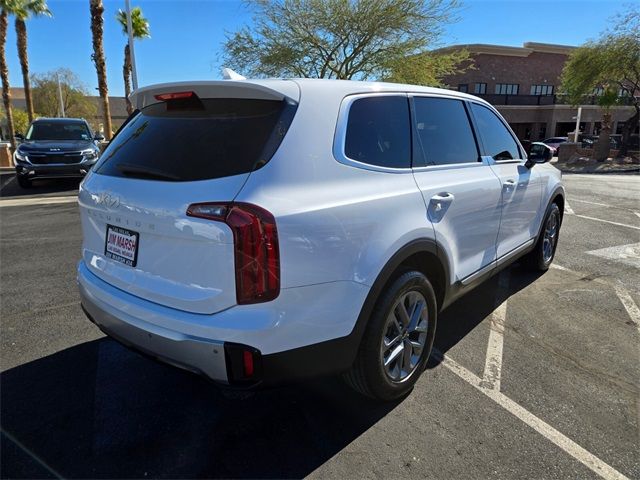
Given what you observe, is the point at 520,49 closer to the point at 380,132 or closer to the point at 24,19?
the point at 24,19

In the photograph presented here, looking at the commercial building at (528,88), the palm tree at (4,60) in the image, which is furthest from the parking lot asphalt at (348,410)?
the commercial building at (528,88)

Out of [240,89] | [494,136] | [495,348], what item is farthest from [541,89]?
[240,89]

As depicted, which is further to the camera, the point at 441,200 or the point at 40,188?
the point at 40,188

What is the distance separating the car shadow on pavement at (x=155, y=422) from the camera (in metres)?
→ 2.26

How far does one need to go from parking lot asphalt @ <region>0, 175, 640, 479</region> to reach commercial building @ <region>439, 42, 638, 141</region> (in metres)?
42.1

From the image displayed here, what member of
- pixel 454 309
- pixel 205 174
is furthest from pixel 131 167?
pixel 454 309

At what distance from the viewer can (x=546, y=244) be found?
5129mm

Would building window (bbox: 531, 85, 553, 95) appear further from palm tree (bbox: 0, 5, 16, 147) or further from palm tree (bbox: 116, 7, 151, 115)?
palm tree (bbox: 0, 5, 16, 147)

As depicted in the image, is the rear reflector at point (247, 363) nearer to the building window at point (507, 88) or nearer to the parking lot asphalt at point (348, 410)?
the parking lot asphalt at point (348, 410)

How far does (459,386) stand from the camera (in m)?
2.98

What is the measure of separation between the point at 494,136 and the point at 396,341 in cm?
224

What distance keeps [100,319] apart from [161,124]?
114cm

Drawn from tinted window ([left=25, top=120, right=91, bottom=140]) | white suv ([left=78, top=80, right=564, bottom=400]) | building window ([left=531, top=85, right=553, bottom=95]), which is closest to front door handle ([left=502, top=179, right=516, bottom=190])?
white suv ([left=78, top=80, right=564, bottom=400])

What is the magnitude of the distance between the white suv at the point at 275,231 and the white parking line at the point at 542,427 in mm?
403
